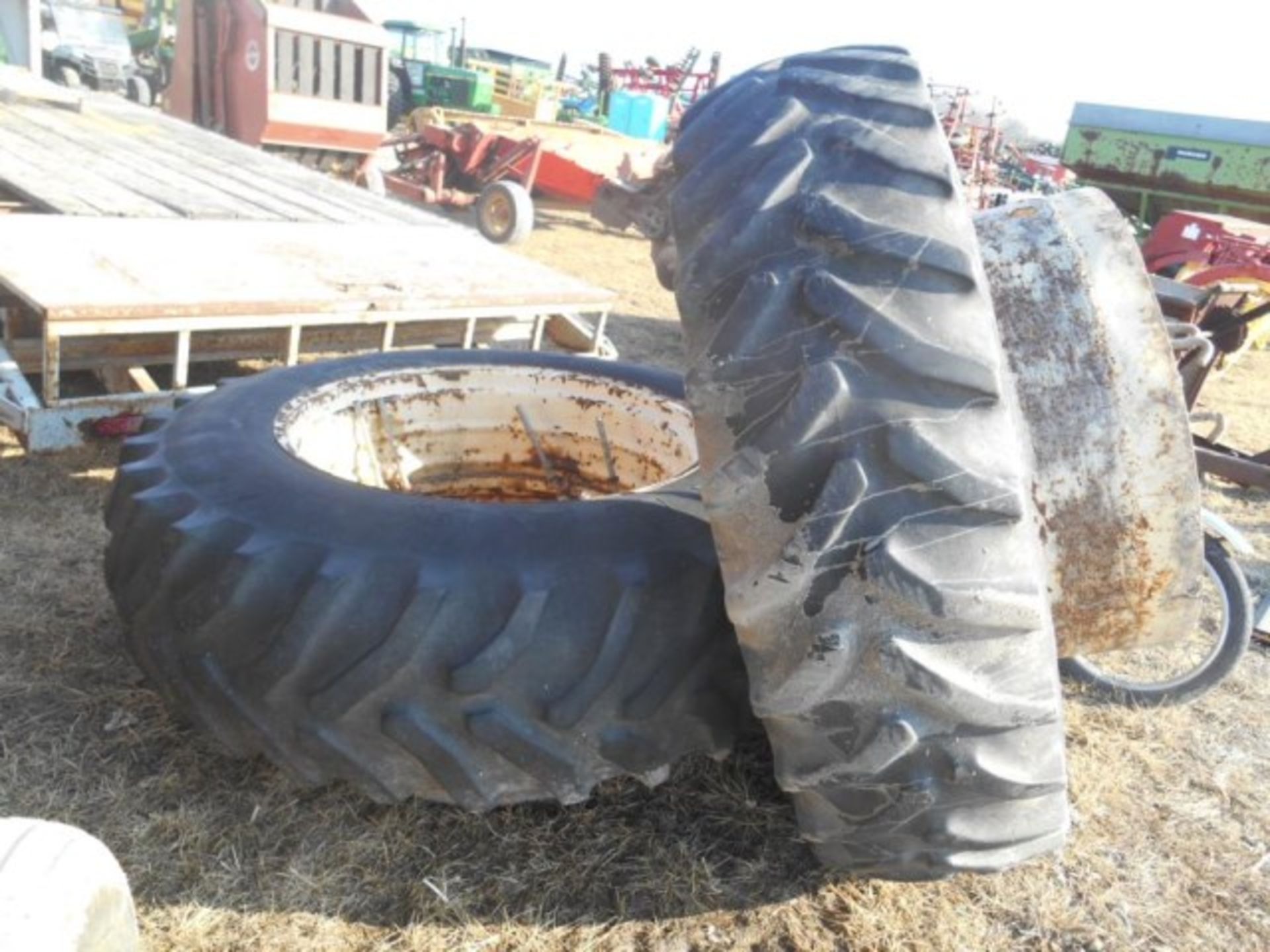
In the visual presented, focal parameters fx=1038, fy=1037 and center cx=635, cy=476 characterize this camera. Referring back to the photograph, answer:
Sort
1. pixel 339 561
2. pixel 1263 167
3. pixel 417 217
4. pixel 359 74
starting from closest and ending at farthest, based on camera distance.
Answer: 1. pixel 339 561
2. pixel 417 217
3. pixel 359 74
4. pixel 1263 167

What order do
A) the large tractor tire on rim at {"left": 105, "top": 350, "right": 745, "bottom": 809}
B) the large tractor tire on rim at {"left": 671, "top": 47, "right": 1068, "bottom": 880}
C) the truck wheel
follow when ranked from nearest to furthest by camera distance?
1. the truck wheel
2. the large tractor tire on rim at {"left": 671, "top": 47, "right": 1068, "bottom": 880}
3. the large tractor tire on rim at {"left": 105, "top": 350, "right": 745, "bottom": 809}

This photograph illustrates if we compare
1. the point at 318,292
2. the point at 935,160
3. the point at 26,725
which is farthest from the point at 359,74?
the point at 935,160

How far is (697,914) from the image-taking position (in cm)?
177

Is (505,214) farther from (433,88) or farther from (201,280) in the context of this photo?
(433,88)

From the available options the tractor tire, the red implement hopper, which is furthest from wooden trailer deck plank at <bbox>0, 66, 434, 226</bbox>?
the tractor tire

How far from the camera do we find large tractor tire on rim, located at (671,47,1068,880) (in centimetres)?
130

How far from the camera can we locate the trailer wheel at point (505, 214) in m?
8.34

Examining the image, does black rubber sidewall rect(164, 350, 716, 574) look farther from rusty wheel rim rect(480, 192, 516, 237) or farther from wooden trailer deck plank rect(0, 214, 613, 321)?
rusty wheel rim rect(480, 192, 516, 237)

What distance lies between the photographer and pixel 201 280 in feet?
10.8

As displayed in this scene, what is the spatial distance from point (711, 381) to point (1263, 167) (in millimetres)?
11352

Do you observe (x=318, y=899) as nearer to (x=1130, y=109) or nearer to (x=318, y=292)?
(x=318, y=292)

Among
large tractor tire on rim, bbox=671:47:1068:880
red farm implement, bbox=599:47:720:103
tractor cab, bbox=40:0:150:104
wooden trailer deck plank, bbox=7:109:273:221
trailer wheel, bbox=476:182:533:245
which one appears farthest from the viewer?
red farm implement, bbox=599:47:720:103

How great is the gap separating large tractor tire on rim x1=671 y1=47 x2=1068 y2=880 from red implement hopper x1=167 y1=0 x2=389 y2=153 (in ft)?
23.3

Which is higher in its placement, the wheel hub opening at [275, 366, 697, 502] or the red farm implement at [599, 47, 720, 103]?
the red farm implement at [599, 47, 720, 103]
